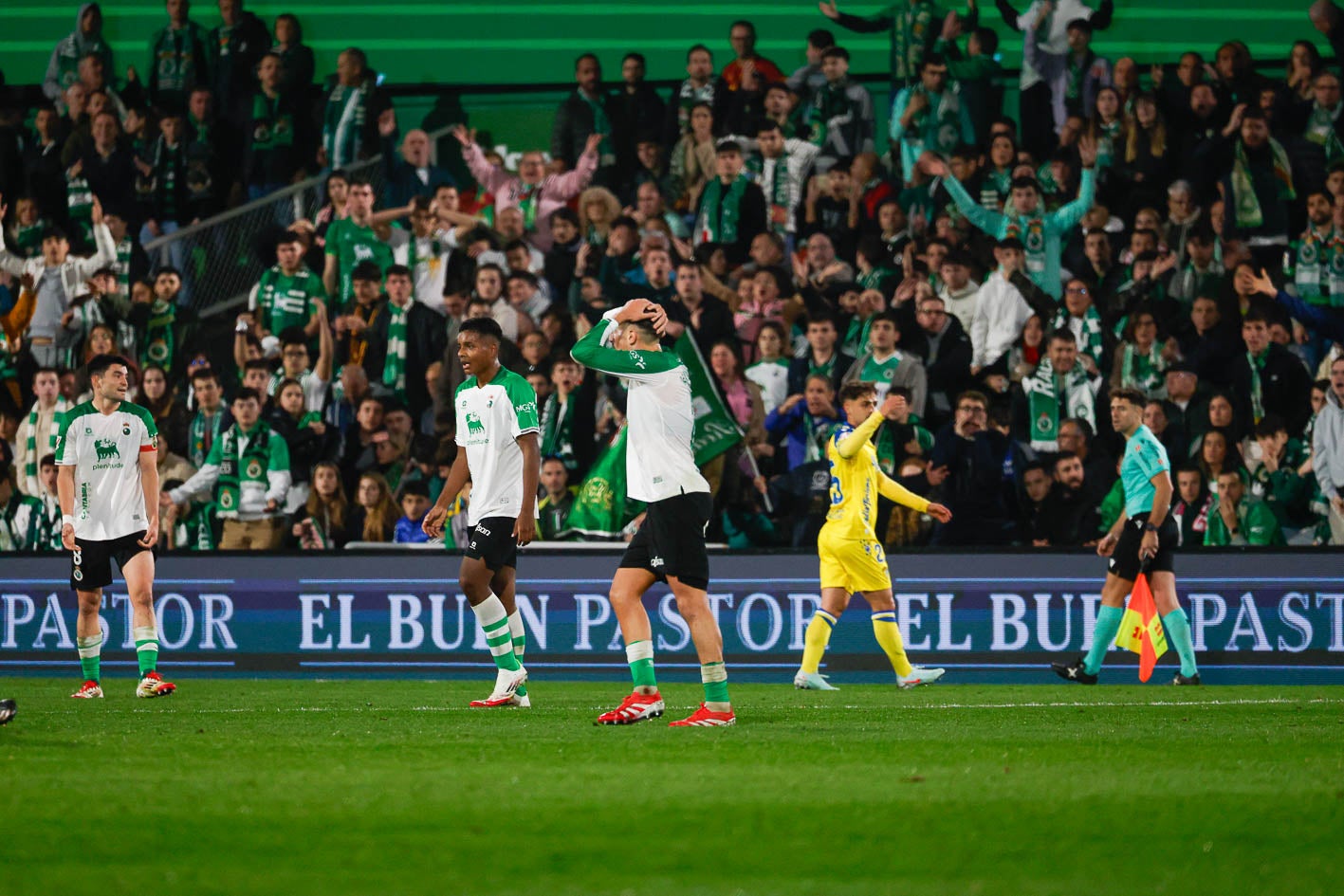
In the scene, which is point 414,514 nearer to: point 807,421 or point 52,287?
point 807,421

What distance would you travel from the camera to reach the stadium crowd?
16.0m

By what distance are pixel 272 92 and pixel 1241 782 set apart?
635 inches

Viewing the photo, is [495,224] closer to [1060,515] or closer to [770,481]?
[770,481]

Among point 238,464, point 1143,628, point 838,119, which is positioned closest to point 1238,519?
point 1143,628

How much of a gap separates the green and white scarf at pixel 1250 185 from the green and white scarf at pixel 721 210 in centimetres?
502

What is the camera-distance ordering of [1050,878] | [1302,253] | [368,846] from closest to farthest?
[1050,878], [368,846], [1302,253]

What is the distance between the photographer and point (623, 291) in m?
17.8

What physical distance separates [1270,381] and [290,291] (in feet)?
32.7

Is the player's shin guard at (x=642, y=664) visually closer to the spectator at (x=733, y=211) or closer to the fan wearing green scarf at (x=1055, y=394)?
the fan wearing green scarf at (x=1055, y=394)

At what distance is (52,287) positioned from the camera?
19078 mm

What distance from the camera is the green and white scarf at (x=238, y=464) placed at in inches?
658

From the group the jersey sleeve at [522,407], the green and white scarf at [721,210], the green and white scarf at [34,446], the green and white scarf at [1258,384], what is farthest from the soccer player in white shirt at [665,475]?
the green and white scarf at [34,446]

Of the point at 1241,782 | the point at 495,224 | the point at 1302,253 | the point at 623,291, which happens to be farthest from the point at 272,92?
the point at 1241,782

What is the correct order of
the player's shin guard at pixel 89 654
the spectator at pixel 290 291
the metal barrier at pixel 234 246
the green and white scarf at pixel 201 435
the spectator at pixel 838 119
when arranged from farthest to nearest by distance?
the metal barrier at pixel 234 246 → the spectator at pixel 838 119 → the spectator at pixel 290 291 → the green and white scarf at pixel 201 435 → the player's shin guard at pixel 89 654
